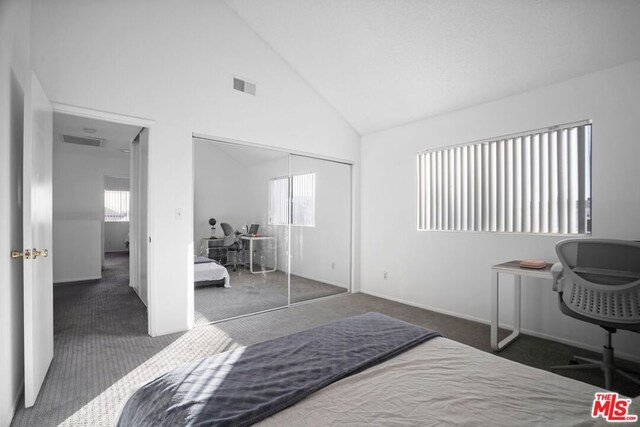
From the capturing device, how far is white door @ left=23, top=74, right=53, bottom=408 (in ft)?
6.24

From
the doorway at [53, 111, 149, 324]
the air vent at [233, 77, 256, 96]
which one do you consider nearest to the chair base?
the air vent at [233, 77, 256, 96]

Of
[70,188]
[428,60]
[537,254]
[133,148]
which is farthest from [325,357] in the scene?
[70,188]

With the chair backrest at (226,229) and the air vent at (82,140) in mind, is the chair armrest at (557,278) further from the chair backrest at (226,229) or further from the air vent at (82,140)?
the air vent at (82,140)

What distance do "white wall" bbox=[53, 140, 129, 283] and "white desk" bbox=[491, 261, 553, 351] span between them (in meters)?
6.56

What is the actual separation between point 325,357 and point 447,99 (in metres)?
3.58

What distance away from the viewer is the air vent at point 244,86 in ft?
12.6

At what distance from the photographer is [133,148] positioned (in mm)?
4988

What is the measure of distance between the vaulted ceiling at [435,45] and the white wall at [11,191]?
247 cm

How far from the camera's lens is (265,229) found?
433 cm

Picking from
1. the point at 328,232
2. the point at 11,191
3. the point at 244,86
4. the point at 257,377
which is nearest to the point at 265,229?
the point at 328,232

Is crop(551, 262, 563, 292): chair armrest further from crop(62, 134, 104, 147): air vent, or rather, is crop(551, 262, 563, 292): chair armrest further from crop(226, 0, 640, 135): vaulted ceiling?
crop(62, 134, 104, 147): air vent

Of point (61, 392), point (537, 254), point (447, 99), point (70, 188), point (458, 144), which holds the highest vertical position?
point (447, 99)

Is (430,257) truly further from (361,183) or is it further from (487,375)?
(487,375)

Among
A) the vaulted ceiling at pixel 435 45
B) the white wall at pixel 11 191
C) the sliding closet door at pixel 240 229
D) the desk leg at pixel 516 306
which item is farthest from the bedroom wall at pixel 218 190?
the desk leg at pixel 516 306
